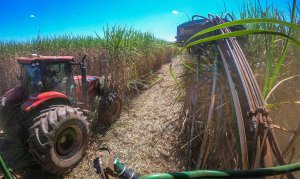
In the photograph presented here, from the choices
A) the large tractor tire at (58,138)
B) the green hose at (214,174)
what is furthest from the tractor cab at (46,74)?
the green hose at (214,174)

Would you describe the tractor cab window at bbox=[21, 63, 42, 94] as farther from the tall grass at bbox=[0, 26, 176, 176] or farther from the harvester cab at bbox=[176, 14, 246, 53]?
the harvester cab at bbox=[176, 14, 246, 53]

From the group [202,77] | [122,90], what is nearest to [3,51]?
[122,90]

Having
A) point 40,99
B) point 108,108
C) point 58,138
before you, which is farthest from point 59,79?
point 108,108

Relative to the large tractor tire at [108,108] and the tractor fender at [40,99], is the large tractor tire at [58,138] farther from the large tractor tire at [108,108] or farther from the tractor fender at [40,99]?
the large tractor tire at [108,108]

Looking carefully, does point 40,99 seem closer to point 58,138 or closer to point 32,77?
Answer: point 32,77

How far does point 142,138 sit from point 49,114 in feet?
6.49

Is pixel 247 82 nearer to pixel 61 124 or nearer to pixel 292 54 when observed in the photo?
pixel 292 54

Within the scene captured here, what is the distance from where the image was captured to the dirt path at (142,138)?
3473 mm

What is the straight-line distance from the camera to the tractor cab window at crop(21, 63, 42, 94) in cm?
Answer: 397

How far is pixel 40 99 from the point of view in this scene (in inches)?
149

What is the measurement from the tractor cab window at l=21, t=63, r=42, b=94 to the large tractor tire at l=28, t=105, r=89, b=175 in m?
0.48

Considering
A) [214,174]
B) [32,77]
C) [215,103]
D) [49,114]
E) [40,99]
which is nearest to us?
[214,174]

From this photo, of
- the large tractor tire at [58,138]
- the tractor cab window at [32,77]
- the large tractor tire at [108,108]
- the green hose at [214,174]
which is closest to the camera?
the green hose at [214,174]

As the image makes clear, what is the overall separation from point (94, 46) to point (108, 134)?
5.59m
